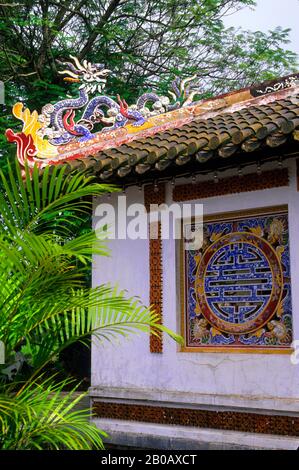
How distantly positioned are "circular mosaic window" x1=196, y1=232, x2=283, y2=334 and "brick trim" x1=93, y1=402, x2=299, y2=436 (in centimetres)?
80

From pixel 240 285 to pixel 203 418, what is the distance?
4.27 feet

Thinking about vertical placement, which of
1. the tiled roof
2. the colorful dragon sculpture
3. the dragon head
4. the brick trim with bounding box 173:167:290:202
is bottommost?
the brick trim with bounding box 173:167:290:202

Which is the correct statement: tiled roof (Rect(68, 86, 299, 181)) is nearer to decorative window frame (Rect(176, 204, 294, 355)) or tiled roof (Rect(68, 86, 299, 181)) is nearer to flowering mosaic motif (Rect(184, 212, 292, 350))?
decorative window frame (Rect(176, 204, 294, 355))

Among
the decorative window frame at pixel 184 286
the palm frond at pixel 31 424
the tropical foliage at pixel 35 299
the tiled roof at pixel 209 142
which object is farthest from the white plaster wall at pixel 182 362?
the palm frond at pixel 31 424

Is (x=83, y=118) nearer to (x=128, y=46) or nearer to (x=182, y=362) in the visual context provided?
(x=182, y=362)

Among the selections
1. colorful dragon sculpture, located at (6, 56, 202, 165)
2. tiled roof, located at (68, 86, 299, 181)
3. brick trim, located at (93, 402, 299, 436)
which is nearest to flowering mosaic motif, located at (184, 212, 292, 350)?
brick trim, located at (93, 402, 299, 436)

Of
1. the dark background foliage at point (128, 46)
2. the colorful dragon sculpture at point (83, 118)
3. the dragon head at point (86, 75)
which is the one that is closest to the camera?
the colorful dragon sculpture at point (83, 118)

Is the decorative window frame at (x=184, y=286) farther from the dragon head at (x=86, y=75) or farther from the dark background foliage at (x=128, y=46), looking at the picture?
the dark background foliage at (x=128, y=46)

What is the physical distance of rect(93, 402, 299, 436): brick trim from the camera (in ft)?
20.5

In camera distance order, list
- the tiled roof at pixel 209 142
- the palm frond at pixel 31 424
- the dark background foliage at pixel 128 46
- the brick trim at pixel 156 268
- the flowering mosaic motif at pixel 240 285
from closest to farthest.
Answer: the palm frond at pixel 31 424
the tiled roof at pixel 209 142
the flowering mosaic motif at pixel 240 285
the brick trim at pixel 156 268
the dark background foliage at pixel 128 46

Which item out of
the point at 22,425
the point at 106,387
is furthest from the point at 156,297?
the point at 22,425

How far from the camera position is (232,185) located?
692cm

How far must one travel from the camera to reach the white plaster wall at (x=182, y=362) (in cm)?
639

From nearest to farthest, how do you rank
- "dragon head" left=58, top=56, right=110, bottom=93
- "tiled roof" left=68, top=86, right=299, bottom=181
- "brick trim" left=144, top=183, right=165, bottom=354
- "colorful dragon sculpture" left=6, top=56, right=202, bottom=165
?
"tiled roof" left=68, top=86, right=299, bottom=181, "brick trim" left=144, top=183, right=165, bottom=354, "colorful dragon sculpture" left=6, top=56, right=202, bottom=165, "dragon head" left=58, top=56, right=110, bottom=93
